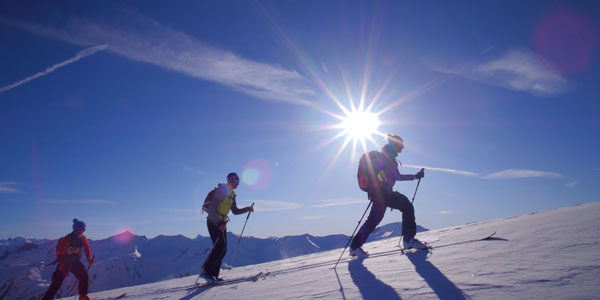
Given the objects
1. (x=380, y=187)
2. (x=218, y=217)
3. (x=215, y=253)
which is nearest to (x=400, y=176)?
(x=380, y=187)

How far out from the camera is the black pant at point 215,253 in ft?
21.9

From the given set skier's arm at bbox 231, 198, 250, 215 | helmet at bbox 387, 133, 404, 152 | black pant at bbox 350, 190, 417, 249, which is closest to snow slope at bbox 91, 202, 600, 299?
black pant at bbox 350, 190, 417, 249

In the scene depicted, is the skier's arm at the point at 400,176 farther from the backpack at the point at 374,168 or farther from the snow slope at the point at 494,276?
the snow slope at the point at 494,276

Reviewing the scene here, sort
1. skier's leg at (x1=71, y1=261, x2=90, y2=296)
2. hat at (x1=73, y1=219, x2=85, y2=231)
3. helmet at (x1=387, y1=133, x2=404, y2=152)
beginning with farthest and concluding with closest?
1. hat at (x1=73, y1=219, x2=85, y2=231)
2. skier's leg at (x1=71, y1=261, x2=90, y2=296)
3. helmet at (x1=387, y1=133, x2=404, y2=152)

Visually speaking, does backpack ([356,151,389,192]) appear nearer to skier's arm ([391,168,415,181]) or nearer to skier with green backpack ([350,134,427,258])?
skier with green backpack ([350,134,427,258])

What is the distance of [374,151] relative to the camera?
21.2 feet

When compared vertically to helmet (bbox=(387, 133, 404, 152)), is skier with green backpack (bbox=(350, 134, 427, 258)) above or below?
below

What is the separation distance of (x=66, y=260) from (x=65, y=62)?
120 ft

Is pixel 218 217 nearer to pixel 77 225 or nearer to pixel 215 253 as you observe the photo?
pixel 215 253

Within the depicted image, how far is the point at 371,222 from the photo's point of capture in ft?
21.0

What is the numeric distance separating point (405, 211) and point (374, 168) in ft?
3.72

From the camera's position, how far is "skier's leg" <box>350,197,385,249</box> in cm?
638

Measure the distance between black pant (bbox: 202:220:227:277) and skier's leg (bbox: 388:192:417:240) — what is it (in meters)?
3.96

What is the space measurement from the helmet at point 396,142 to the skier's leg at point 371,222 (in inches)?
47.8
